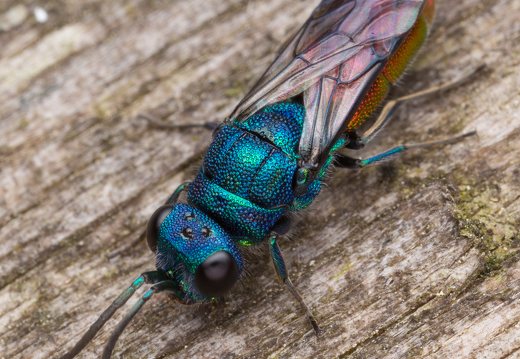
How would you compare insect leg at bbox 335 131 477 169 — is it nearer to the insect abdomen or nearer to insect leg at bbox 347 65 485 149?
insect leg at bbox 347 65 485 149

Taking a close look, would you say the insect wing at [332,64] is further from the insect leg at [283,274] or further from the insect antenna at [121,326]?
the insect antenna at [121,326]

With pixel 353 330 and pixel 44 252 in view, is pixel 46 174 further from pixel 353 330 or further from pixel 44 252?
pixel 353 330

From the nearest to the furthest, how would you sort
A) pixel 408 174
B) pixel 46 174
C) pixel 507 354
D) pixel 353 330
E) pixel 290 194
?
1. pixel 507 354
2. pixel 353 330
3. pixel 290 194
4. pixel 408 174
5. pixel 46 174

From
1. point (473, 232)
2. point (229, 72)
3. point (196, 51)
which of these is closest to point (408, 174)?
point (473, 232)

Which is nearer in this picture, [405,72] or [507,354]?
[507,354]

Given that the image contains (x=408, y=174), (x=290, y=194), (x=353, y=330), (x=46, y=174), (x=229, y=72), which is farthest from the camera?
(x=229, y=72)

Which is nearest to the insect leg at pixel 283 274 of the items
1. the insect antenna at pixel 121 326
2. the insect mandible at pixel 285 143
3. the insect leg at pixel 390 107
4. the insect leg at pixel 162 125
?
the insect mandible at pixel 285 143

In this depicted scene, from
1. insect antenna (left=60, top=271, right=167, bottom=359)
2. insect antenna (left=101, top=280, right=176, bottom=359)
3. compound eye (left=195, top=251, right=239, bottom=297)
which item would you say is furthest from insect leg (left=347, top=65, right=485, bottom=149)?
insect antenna (left=101, top=280, right=176, bottom=359)
